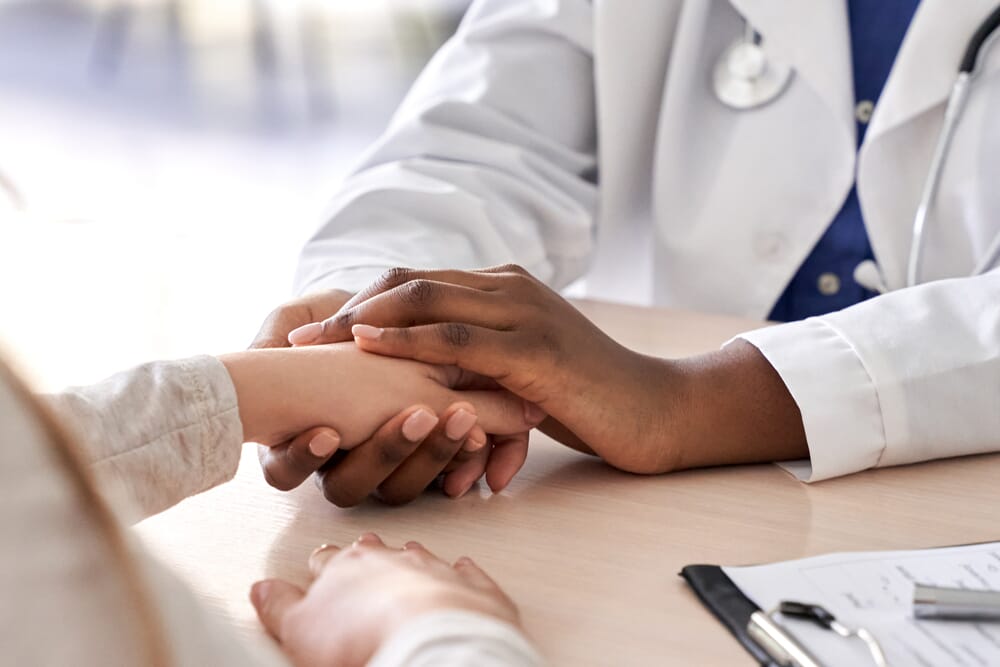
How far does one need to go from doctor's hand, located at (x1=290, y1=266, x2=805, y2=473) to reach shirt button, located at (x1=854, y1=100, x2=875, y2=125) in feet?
1.87

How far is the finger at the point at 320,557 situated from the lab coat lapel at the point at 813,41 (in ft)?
2.78

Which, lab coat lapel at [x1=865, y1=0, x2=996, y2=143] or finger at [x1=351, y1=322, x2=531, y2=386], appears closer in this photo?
finger at [x1=351, y1=322, x2=531, y2=386]

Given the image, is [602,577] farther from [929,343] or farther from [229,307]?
[229,307]

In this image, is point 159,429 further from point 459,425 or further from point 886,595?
point 886,595

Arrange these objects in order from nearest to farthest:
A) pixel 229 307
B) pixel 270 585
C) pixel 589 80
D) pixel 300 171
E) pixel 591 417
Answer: pixel 270 585, pixel 591 417, pixel 229 307, pixel 589 80, pixel 300 171

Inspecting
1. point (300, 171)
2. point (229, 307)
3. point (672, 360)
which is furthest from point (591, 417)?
point (300, 171)

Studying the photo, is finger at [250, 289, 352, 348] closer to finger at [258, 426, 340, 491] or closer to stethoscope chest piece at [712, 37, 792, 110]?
finger at [258, 426, 340, 491]

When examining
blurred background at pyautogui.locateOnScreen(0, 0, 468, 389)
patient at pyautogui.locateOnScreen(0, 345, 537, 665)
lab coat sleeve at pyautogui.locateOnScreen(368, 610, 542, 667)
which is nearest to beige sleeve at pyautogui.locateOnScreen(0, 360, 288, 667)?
patient at pyautogui.locateOnScreen(0, 345, 537, 665)

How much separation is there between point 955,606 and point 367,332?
42 centimetres

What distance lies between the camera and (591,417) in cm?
78

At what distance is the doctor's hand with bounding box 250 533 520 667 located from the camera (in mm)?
517

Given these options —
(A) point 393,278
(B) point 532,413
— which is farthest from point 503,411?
(A) point 393,278

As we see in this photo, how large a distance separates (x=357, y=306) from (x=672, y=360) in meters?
0.25

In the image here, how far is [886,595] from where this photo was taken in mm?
587
